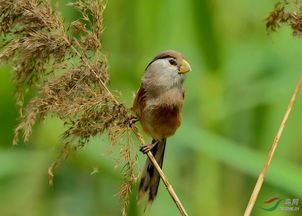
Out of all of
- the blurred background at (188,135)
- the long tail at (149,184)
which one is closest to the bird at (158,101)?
the long tail at (149,184)

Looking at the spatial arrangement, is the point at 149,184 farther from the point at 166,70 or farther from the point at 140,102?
the point at 166,70

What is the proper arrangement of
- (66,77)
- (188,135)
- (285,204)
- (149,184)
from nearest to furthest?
(66,77) → (285,204) → (149,184) → (188,135)

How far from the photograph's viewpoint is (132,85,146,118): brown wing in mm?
2734

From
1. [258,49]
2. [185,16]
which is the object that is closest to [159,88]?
[185,16]

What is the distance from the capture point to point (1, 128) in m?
2.87

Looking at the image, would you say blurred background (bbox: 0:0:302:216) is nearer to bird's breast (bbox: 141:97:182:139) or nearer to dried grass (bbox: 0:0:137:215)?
bird's breast (bbox: 141:97:182:139)

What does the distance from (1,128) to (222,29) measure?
3.97ft

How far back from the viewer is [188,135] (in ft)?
9.42

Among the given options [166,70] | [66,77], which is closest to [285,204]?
[166,70]

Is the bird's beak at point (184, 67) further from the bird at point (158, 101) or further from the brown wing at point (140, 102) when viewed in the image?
the brown wing at point (140, 102)

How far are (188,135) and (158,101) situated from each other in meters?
0.28

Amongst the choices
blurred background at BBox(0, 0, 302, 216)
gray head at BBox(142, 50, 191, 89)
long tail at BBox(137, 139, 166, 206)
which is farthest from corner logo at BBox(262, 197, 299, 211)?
gray head at BBox(142, 50, 191, 89)

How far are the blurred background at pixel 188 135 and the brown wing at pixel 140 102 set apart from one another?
78mm

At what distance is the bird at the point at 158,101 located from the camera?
2.67m
